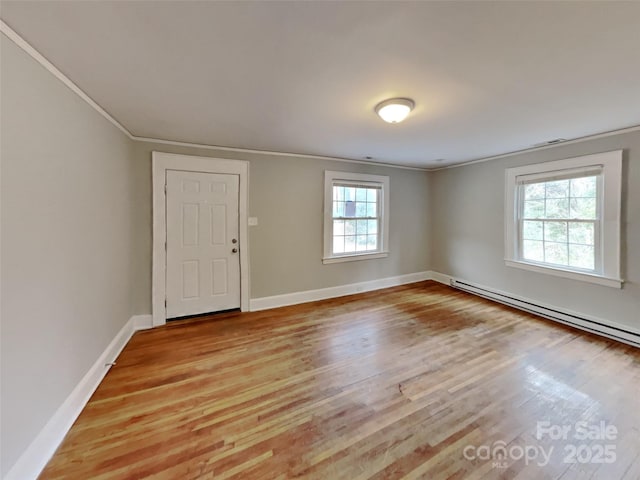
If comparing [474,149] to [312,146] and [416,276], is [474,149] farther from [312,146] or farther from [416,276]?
[416,276]

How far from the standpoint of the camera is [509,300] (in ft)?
13.1

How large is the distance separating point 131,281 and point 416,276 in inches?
190

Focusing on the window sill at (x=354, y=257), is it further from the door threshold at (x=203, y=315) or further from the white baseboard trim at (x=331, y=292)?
the door threshold at (x=203, y=315)

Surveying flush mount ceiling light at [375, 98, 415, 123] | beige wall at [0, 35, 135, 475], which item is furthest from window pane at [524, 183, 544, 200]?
beige wall at [0, 35, 135, 475]

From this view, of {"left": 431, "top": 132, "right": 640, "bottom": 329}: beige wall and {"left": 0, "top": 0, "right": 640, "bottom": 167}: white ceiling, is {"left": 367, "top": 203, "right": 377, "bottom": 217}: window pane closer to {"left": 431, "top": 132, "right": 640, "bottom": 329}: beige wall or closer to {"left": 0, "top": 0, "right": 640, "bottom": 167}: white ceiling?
{"left": 431, "top": 132, "right": 640, "bottom": 329}: beige wall

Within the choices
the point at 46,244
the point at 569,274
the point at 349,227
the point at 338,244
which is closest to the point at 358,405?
the point at 46,244

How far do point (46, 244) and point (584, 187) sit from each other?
5.17 m

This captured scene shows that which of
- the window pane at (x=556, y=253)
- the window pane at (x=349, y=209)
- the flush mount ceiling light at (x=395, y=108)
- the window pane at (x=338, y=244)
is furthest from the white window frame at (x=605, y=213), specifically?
the window pane at (x=338, y=244)

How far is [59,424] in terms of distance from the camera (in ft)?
5.16

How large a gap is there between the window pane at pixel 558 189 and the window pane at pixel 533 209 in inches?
5.9

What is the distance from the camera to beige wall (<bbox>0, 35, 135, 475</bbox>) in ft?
4.06

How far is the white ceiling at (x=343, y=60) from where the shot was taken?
120cm

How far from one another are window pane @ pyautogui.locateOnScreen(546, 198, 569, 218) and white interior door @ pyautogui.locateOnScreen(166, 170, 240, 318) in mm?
4314

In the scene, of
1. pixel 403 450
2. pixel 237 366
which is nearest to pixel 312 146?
pixel 237 366
